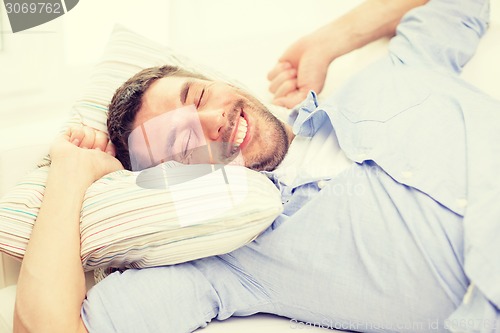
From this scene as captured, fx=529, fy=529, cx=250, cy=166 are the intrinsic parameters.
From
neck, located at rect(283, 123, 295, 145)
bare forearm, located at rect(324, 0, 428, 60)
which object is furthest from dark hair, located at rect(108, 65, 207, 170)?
bare forearm, located at rect(324, 0, 428, 60)

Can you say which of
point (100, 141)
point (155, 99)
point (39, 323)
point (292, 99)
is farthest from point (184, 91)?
point (39, 323)

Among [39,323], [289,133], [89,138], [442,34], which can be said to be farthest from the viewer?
[442,34]

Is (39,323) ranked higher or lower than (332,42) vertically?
lower

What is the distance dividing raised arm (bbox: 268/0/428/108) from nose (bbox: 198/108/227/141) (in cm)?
38

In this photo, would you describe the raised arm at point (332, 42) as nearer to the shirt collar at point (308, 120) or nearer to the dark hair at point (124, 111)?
the shirt collar at point (308, 120)

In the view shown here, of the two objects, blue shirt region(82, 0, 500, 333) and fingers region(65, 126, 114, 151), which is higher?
fingers region(65, 126, 114, 151)

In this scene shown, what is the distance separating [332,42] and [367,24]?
115mm

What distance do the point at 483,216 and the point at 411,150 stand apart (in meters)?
0.20

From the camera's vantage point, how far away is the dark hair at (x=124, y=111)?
121 centimetres

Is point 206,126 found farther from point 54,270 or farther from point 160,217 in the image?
point 54,270

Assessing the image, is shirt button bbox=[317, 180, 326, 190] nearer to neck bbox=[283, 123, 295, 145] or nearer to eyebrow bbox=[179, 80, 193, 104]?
neck bbox=[283, 123, 295, 145]

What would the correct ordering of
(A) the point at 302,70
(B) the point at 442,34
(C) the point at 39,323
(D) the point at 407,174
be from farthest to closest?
(A) the point at 302,70 < (B) the point at 442,34 < (D) the point at 407,174 < (C) the point at 39,323

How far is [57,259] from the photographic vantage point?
0.88 metres

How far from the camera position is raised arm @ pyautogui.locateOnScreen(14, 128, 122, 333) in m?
Result: 0.84
